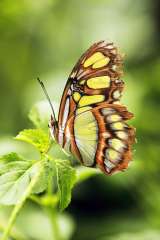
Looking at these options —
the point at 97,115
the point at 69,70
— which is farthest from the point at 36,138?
the point at 69,70

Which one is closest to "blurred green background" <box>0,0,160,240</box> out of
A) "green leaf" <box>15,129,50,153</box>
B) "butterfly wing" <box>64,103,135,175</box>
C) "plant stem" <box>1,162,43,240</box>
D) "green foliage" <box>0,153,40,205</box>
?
"butterfly wing" <box>64,103,135,175</box>

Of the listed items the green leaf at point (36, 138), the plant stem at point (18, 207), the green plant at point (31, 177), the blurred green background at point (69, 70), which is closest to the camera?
the plant stem at point (18, 207)

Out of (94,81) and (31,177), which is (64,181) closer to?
(31,177)

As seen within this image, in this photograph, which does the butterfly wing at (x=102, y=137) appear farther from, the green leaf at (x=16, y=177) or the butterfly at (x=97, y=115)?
the green leaf at (x=16, y=177)

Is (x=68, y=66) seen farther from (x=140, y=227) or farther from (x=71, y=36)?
(x=140, y=227)

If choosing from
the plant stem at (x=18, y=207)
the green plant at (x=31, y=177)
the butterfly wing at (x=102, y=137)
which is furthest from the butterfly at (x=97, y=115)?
the plant stem at (x=18, y=207)

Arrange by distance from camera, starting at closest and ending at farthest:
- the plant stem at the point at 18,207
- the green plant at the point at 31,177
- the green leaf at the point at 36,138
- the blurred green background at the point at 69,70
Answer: the plant stem at the point at 18,207 < the green plant at the point at 31,177 < the green leaf at the point at 36,138 < the blurred green background at the point at 69,70

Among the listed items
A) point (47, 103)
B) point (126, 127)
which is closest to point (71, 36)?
point (47, 103)
